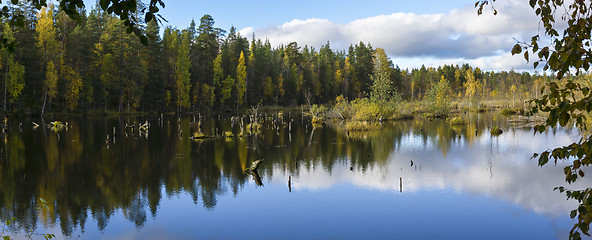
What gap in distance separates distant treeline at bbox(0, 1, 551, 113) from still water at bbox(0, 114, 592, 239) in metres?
21.0

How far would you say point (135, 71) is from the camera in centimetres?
6269

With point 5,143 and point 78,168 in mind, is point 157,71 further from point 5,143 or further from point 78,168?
point 78,168

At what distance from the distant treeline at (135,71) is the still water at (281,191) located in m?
21.0

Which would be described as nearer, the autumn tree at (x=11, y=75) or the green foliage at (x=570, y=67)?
the green foliage at (x=570, y=67)

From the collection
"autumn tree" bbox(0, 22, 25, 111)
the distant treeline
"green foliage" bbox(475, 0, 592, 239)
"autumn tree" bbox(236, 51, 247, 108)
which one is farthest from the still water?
"autumn tree" bbox(236, 51, 247, 108)

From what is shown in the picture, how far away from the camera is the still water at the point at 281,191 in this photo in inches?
492

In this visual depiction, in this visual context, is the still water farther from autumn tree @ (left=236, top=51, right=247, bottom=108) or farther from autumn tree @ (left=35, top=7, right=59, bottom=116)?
autumn tree @ (left=236, top=51, right=247, bottom=108)

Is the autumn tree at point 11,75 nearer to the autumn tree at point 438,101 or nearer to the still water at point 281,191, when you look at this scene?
the still water at point 281,191

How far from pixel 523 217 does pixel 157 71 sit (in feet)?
208

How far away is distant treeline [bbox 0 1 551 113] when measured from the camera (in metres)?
54.6

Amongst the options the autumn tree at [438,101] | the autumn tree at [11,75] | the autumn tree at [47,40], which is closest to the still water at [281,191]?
the autumn tree at [11,75]

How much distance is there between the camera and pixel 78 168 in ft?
67.9

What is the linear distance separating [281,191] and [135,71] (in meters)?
53.2

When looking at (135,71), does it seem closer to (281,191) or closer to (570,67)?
(281,191)
